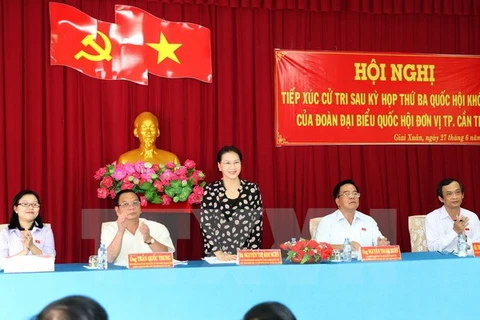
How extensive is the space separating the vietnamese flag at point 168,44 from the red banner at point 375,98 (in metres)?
0.58

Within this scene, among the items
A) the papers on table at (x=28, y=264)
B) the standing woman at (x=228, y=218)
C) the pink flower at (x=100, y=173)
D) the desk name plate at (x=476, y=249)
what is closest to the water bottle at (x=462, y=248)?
the desk name plate at (x=476, y=249)

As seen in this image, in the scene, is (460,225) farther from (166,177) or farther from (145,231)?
(166,177)

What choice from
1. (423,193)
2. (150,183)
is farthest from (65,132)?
(423,193)

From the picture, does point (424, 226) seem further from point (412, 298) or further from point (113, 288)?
point (113, 288)

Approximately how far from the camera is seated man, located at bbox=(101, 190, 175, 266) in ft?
11.9

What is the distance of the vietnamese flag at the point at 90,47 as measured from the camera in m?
5.11

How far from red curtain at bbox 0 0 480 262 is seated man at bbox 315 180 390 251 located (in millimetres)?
1357

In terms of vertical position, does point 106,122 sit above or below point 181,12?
below

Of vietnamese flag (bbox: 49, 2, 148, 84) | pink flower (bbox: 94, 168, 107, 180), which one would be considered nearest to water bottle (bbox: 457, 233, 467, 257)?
pink flower (bbox: 94, 168, 107, 180)

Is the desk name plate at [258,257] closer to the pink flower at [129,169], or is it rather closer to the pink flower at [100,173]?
the pink flower at [129,169]

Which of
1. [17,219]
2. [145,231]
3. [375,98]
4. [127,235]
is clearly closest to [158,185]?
[127,235]

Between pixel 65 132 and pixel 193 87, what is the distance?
38.1 inches

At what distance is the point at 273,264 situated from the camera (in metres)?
3.15

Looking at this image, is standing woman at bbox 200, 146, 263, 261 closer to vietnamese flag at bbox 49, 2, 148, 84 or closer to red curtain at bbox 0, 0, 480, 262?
red curtain at bbox 0, 0, 480, 262
